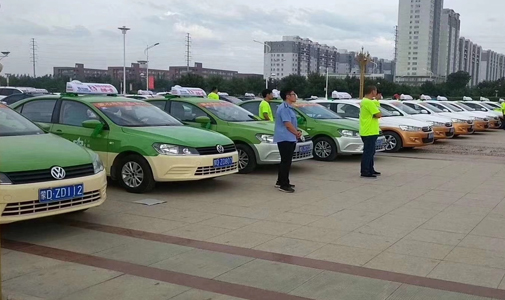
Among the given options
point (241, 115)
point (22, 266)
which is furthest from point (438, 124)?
point (22, 266)

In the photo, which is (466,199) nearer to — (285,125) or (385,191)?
(385,191)

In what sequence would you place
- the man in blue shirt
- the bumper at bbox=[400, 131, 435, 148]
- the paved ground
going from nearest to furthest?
the paved ground
the man in blue shirt
the bumper at bbox=[400, 131, 435, 148]

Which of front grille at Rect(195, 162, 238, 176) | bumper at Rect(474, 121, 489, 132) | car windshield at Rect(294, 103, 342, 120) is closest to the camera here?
front grille at Rect(195, 162, 238, 176)

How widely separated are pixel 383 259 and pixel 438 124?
42.0 ft

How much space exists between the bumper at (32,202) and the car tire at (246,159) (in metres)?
4.45

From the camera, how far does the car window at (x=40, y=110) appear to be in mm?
8969

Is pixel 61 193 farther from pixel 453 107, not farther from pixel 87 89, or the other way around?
pixel 453 107

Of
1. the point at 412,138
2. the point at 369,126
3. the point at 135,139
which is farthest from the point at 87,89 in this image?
the point at 412,138

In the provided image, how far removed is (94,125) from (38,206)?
2927mm

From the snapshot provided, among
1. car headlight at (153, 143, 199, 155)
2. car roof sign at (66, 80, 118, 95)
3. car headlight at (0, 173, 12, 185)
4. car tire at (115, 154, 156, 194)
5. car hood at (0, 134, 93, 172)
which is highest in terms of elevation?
car roof sign at (66, 80, 118, 95)

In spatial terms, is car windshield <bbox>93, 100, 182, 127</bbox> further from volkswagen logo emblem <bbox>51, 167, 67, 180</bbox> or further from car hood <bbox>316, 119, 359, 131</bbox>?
car hood <bbox>316, 119, 359, 131</bbox>

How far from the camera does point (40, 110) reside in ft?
29.8

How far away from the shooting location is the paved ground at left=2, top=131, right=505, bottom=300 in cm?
434

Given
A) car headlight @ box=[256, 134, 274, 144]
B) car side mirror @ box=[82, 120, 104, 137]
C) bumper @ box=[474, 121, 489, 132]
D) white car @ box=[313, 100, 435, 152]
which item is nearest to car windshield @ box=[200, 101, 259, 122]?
car headlight @ box=[256, 134, 274, 144]
